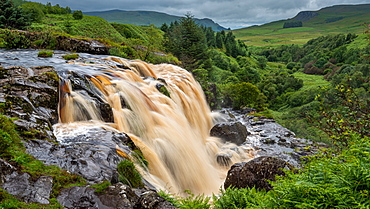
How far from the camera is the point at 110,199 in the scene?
5324mm

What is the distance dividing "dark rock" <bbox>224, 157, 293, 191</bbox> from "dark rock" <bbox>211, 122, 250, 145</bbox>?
30.2 feet

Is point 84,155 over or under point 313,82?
over

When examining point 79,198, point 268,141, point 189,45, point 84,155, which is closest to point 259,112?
point 268,141

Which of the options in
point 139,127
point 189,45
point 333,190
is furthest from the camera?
point 189,45

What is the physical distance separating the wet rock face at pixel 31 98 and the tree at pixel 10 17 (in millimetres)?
19409

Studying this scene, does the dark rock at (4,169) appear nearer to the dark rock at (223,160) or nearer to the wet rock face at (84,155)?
the wet rock face at (84,155)

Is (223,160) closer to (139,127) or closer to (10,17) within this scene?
(139,127)

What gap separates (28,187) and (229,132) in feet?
54.1

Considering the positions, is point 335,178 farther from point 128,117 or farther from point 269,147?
point 269,147

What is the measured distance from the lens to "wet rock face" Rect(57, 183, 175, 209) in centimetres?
519

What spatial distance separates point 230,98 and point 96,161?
35.4m

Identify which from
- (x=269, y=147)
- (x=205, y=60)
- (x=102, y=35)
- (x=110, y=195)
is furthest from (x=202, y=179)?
(x=102, y=35)

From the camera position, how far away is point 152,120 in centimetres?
1358

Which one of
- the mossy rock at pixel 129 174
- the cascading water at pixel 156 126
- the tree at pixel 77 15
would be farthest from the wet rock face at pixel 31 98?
the tree at pixel 77 15
